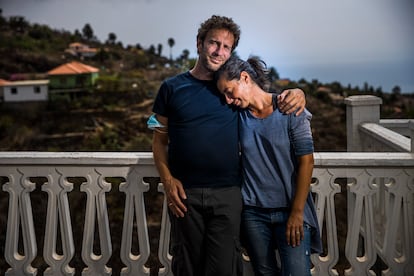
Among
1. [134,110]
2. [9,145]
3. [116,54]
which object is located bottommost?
[9,145]

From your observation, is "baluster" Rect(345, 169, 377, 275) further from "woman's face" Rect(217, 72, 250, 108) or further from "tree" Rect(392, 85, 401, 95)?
"tree" Rect(392, 85, 401, 95)

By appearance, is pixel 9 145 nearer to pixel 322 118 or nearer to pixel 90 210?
pixel 322 118

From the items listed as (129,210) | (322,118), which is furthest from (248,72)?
(322,118)

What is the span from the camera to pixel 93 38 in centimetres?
3294

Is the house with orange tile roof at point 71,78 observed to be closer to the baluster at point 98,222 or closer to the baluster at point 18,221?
the baluster at point 18,221

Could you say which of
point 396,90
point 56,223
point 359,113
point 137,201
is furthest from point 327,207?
point 396,90

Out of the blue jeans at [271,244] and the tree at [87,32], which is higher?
the tree at [87,32]

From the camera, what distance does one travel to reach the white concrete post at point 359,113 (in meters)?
3.53

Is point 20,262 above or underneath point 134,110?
underneath

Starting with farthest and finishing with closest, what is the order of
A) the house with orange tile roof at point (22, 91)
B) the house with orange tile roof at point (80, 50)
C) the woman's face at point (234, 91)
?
the house with orange tile roof at point (80, 50)
the house with orange tile roof at point (22, 91)
the woman's face at point (234, 91)

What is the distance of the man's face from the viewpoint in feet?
4.86

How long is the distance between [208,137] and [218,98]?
145mm

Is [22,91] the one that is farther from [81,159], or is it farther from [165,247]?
[165,247]

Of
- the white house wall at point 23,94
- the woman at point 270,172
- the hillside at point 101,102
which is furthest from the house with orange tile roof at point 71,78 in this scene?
the woman at point 270,172
